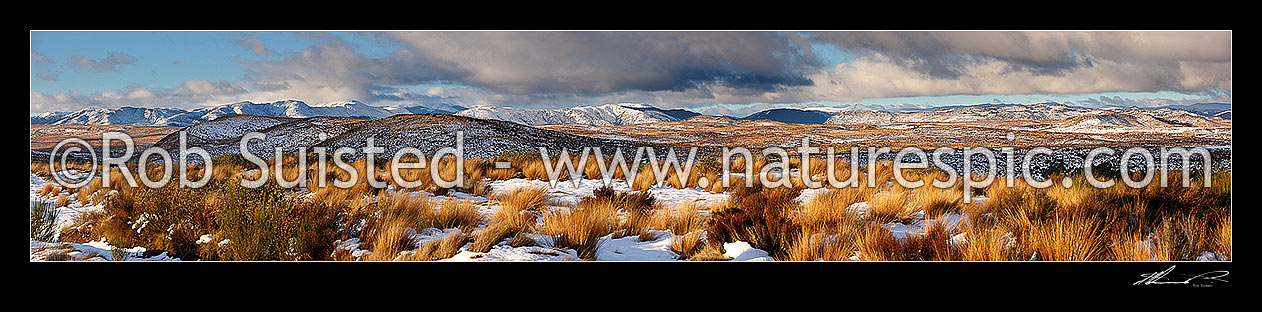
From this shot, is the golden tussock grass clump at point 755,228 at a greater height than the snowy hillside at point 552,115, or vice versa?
the snowy hillside at point 552,115

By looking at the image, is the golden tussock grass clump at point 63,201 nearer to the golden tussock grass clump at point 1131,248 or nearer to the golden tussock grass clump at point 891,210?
the golden tussock grass clump at point 891,210

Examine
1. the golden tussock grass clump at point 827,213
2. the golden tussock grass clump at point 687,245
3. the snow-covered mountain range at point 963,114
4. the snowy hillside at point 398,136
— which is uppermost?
the snow-covered mountain range at point 963,114

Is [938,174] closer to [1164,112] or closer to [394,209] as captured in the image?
[394,209]

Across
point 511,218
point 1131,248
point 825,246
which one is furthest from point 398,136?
point 1131,248

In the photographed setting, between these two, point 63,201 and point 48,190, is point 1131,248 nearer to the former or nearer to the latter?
point 63,201

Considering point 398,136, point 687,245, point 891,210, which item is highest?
point 398,136

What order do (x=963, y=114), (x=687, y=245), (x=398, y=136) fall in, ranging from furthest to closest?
1. (x=963, y=114)
2. (x=398, y=136)
3. (x=687, y=245)

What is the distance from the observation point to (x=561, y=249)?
11.1 ft

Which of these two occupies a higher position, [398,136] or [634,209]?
[398,136]

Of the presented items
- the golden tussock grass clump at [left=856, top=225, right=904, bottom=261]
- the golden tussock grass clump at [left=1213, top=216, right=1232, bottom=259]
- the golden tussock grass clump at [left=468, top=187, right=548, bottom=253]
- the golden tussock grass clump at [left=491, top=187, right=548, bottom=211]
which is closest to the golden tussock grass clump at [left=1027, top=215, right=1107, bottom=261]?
the golden tussock grass clump at [left=1213, top=216, right=1232, bottom=259]

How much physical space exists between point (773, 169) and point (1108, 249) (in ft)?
22.8

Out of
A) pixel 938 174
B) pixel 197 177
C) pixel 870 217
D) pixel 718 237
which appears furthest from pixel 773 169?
pixel 197 177
